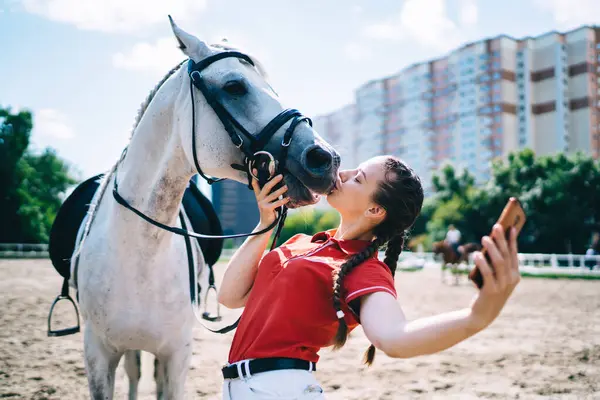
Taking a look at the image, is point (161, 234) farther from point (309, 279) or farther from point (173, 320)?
point (309, 279)

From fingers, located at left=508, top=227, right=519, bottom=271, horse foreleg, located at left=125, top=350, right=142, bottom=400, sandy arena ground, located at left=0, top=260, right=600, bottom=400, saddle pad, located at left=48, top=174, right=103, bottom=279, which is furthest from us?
sandy arena ground, located at left=0, top=260, right=600, bottom=400

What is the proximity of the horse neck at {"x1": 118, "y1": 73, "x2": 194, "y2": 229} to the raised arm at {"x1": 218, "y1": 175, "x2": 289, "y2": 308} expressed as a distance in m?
0.57

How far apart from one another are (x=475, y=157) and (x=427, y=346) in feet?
194

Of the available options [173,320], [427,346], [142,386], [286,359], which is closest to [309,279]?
[286,359]

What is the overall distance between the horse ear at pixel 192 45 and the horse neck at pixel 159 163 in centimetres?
14

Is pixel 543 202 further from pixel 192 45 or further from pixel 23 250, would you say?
pixel 23 250

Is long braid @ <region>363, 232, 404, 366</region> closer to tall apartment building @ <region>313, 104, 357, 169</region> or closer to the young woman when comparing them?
the young woman

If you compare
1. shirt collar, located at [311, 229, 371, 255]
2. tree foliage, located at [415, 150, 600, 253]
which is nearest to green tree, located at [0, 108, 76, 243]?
tree foliage, located at [415, 150, 600, 253]

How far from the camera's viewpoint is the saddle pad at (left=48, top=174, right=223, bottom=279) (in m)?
3.28

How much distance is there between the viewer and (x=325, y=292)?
5.04 ft

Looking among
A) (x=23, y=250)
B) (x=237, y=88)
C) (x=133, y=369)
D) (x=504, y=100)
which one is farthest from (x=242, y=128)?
(x=504, y=100)

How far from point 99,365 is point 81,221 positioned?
49.1 inches

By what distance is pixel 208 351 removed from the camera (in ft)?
18.9

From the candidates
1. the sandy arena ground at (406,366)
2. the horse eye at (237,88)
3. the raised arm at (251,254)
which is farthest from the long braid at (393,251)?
the sandy arena ground at (406,366)
